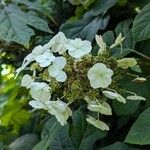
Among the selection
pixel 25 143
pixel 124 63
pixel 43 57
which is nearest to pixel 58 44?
pixel 43 57

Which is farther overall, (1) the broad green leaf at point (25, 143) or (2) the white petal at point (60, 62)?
(1) the broad green leaf at point (25, 143)

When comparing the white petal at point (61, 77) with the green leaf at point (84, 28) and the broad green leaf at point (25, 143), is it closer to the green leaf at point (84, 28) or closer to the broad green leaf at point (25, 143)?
the green leaf at point (84, 28)

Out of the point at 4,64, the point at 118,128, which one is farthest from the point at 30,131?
the point at 118,128

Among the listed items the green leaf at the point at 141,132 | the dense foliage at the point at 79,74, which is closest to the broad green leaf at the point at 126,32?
the dense foliage at the point at 79,74

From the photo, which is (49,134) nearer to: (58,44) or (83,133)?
(83,133)

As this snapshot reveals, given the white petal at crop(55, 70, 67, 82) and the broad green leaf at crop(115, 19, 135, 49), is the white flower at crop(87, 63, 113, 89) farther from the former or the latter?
the broad green leaf at crop(115, 19, 135, 49)

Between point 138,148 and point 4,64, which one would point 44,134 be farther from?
point 4,64
